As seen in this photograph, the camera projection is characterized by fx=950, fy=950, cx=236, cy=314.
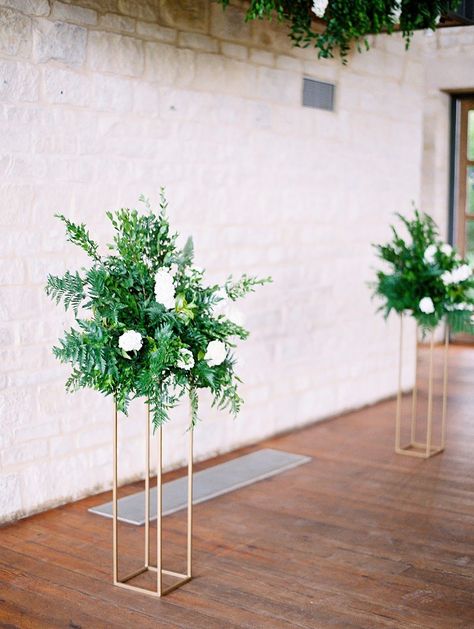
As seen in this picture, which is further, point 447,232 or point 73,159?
point 447,232

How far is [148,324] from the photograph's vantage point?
133 inches

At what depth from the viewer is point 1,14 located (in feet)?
13.7

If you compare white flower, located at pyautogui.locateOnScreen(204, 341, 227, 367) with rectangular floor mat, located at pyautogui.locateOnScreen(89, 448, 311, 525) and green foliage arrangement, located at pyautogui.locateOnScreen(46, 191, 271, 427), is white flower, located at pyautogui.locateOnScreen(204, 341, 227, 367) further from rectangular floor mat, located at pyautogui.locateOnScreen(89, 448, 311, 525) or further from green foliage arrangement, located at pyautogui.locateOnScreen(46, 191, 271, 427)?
rectangular floor mat, located at pyautogui.locateOnScreen(89, 448, 311, 525)

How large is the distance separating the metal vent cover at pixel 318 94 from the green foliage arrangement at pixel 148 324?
3.05 m

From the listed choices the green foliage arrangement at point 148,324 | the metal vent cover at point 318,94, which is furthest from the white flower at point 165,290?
the metal vent cover at point 318,94

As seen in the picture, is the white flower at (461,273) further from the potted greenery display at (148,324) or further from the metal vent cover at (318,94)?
the potted greenery display at (148,324)

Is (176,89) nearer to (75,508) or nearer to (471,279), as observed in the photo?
(471,279)

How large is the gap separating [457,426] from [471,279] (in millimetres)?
1427

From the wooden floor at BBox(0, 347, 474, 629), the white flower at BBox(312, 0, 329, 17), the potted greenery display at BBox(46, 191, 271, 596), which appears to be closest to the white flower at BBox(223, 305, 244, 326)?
the potted greenery display at BBox(46, 191, 271, 596)

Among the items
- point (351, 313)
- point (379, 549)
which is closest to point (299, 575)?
point (379, 549)

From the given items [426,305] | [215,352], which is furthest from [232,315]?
[426,305]

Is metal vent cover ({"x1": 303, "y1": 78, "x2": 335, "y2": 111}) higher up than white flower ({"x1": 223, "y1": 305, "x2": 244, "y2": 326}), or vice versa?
metal vent cover ({"x1": 303, "y1": 78, "x2": 335, "y2": 111})

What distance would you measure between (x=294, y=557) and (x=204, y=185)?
7.55 feet

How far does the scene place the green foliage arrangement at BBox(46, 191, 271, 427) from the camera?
10.8 ft
